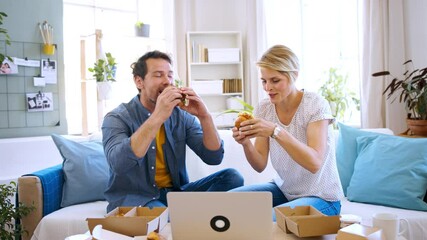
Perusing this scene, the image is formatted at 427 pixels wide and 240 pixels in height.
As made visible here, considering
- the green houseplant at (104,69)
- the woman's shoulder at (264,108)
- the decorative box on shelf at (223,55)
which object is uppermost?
the decorative box on shelf at (223,55)

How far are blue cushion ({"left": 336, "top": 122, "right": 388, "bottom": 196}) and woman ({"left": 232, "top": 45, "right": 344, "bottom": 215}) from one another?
57 centimetres

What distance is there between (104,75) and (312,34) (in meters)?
2.49

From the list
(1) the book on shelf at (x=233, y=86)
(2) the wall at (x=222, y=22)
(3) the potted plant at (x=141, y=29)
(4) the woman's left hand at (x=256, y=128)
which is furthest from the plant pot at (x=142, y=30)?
(4) the woman's left hand at (x=256, y=128)

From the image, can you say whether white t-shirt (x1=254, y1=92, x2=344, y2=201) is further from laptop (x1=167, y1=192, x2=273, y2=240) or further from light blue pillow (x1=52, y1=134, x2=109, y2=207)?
light blue pillow (x1=52, y1=134, x2=109, y2=207)

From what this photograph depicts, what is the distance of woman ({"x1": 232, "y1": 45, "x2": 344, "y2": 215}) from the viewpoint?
6.51 feet

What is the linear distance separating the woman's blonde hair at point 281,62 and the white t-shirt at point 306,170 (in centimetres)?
15

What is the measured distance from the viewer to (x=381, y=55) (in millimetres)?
4375

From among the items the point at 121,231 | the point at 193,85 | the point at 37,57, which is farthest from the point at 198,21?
the point at 121,231

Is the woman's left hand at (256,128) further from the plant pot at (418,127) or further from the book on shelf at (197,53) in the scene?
the book on shelf at (197,53)

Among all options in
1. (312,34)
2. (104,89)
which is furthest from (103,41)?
(312,34)

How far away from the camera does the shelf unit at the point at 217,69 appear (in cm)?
539

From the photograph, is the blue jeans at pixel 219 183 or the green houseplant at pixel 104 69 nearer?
the blue jeans at pixel 219 183

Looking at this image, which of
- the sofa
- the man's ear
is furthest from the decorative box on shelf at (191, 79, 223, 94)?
the man's ear

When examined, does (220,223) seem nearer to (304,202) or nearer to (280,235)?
(280,235)
